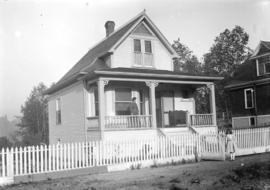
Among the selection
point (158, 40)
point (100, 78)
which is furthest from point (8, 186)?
point (158, 40)

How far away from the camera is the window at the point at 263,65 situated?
30.0 metres

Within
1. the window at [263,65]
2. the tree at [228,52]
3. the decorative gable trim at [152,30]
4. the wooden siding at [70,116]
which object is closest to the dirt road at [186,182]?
the wooden siding at [70,116]

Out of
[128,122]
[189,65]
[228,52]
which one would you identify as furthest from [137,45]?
[189,65]

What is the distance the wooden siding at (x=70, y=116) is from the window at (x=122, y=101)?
81.4 inches

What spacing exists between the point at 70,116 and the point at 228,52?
3125 cm

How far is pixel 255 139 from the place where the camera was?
17859 millimetres

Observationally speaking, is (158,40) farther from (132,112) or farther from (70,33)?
(70,33)

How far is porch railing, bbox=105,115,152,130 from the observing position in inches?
701

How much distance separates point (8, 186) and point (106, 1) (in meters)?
6.95

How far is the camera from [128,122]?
18781 mm

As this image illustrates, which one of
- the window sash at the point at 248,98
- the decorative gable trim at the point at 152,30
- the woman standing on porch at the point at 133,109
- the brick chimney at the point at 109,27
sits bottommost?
the woman standing on porch at the point at 133,109

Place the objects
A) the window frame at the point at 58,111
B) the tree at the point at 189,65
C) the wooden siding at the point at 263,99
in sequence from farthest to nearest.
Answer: the tree at the point at 189,65 → the wooden siding at the point at 263,99 → the window frame at the point at 58,111

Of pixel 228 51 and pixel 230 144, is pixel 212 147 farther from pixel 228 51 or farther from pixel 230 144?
pixel 228 51

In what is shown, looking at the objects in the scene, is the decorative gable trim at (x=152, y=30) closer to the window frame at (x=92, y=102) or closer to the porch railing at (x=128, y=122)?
the window frame at (x=92, y=102)
